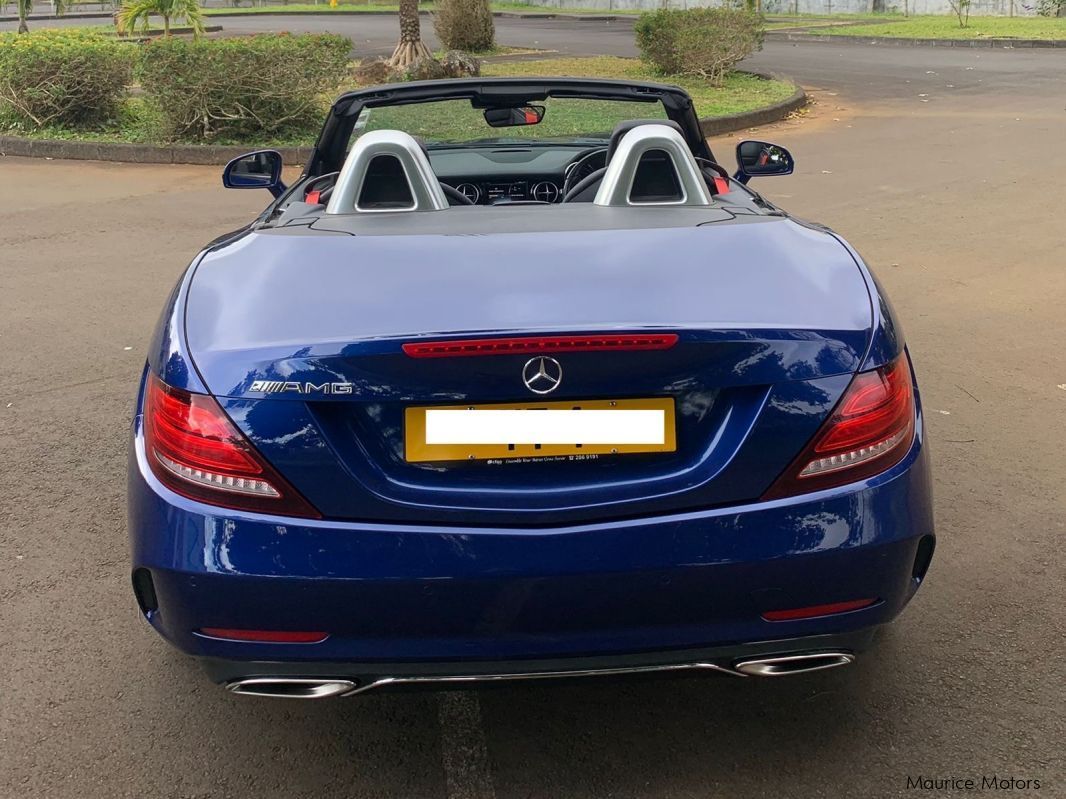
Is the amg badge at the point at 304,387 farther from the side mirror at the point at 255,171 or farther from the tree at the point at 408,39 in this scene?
the tree at the point at 408,39

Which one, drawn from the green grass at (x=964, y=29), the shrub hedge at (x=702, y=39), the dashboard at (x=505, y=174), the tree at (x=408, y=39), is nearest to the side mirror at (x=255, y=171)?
the dashboard at (x=505, y=174)

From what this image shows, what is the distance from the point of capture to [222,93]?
39.2ft

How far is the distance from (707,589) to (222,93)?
36.3 feet

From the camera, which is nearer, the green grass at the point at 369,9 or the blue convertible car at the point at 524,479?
the blue convertible car at the point at 524,479

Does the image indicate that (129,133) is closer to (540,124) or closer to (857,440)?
(540,124)

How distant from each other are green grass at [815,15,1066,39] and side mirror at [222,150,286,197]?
2691cm

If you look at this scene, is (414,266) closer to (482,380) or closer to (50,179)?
(482,380)

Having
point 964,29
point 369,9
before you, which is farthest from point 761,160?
point 369,9

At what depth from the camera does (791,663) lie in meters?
2.30

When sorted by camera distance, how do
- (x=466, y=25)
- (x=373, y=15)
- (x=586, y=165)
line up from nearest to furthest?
(x=586, y=165) → (x=466, y=25) → (x=373, y=15)

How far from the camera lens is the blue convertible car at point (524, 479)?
2.09 meters

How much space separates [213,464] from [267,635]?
34 cm

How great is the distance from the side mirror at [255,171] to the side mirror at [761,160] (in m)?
1.80

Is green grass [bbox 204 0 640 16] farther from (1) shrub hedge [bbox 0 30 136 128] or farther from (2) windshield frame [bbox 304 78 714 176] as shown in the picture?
(2) windshield frame [bbox 304 78 714 176]
